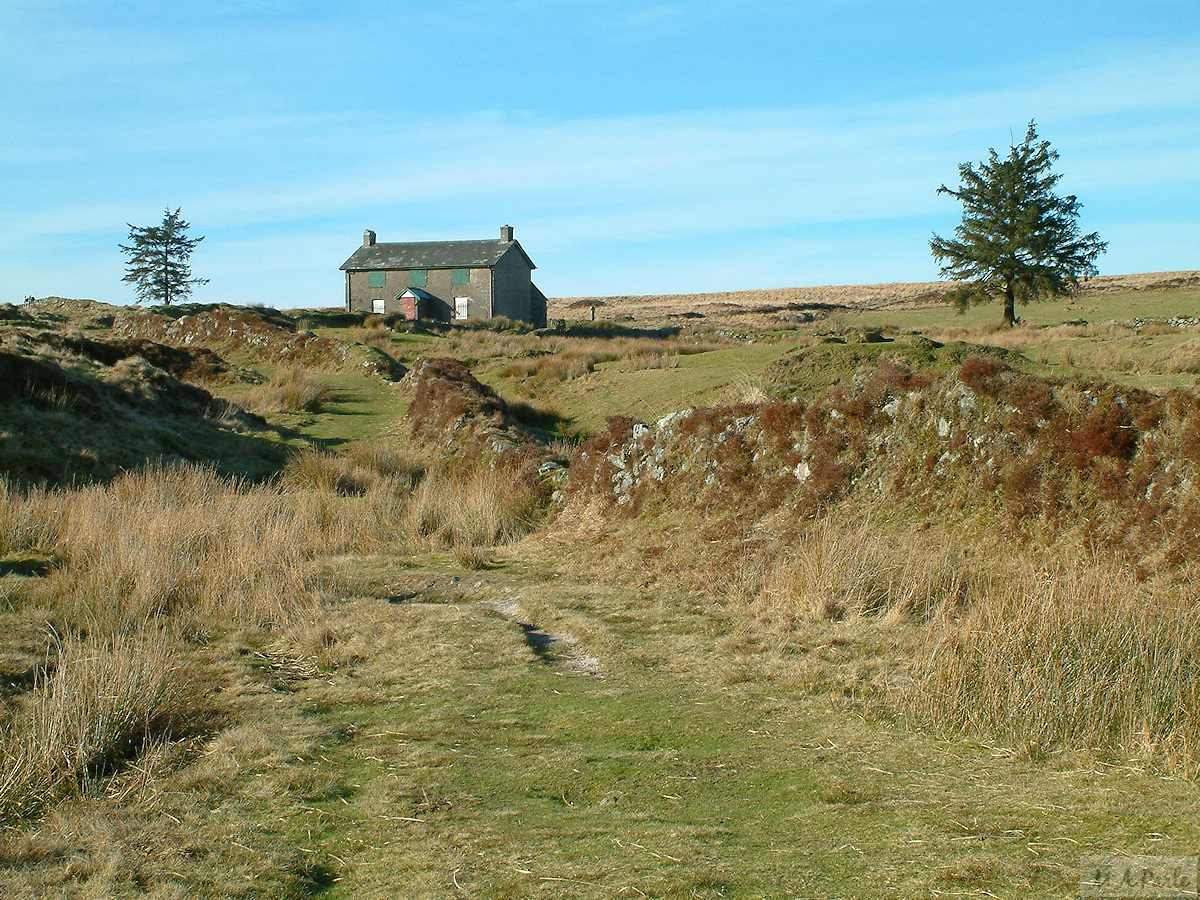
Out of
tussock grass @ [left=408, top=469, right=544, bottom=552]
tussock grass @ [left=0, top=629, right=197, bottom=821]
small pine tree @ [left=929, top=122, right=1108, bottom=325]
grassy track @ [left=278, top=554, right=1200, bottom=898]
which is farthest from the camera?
small pine tree @ [left=929, top=122, right=1108, bottom=325]

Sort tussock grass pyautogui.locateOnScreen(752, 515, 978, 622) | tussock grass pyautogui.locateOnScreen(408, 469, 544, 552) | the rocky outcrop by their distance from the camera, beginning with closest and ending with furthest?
tussock grass pyautogui.locateOnScreen(752, 515, 978, 622)
the rocky outcrop
tussock grass pyautogui.locateOnScreen(408, 469, 544, 552)

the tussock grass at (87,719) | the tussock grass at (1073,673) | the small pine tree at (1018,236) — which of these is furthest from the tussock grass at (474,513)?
the small pine tree at (1018,236)

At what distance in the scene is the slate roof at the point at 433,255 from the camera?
5878cm

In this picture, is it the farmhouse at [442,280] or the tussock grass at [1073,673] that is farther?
the farmhouse at [442,280]

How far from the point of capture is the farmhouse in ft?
191

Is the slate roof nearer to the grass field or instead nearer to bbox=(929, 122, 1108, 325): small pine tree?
bbox=(929, 122, 1108, 325): small pine tree

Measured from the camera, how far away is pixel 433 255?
59969mm

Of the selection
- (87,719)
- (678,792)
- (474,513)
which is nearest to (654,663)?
(678,792)

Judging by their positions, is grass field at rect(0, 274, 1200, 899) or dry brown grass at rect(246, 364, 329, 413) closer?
grass field at rect(0, 274, 1200, 899)

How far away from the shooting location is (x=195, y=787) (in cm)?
513

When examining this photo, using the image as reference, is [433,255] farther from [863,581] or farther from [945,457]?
[863,581]

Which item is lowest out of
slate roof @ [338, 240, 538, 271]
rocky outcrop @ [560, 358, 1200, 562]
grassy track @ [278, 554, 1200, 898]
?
grassy track @ [278, 554, 1200, 898]

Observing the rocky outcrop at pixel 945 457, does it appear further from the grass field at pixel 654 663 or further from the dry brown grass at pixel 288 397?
the dry brown grass at pixel 288 397

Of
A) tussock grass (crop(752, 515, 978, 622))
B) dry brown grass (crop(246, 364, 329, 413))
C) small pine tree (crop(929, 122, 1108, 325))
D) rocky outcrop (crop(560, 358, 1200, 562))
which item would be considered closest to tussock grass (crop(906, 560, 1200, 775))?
tussock grass (crop(752, 515, 978, 622))
